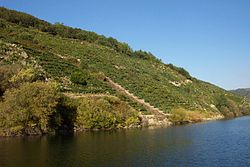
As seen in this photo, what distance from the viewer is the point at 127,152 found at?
41.8 metres

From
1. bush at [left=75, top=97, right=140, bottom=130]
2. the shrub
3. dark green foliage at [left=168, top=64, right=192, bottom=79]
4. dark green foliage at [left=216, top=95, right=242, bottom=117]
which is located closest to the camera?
bush at [left=75, top=97, right=140, bottom=130]

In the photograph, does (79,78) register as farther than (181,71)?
No

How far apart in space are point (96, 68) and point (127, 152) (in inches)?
2722

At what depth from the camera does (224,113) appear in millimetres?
123375

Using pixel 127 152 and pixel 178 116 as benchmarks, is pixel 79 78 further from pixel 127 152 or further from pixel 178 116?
pixel 127 152

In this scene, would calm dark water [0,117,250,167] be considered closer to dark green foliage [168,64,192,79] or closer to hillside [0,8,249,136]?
hillside [0,8,249,136]

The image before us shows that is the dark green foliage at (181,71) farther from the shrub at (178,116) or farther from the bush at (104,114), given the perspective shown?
the bush at (104,114)

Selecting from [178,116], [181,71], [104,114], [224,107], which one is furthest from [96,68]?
[181,71]

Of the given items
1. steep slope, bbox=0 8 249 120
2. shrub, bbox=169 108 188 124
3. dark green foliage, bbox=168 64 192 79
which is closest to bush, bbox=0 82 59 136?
steep slope, bbox=0 8 249 120

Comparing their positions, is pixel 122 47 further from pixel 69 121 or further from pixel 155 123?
pixel 69 121

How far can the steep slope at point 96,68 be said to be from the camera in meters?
90.0

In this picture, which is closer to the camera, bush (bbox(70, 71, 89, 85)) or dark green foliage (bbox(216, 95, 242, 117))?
bush (bbox(70, 71, 89, 85))

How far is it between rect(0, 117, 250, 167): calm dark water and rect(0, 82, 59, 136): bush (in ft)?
21.7

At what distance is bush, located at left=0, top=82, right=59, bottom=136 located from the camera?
58.3 meters
